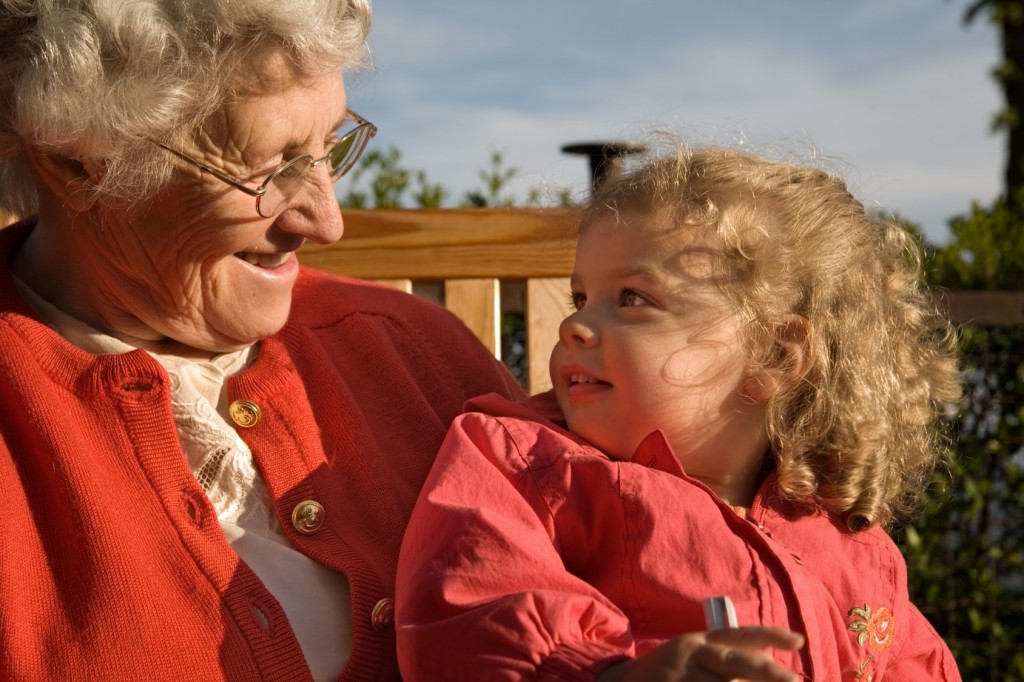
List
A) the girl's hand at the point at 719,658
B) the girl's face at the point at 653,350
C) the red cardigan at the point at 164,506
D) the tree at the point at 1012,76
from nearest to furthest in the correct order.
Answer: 1. the girl's hand at the point at 719,658
2. the red cardigan at the point at 164,506
3. the girl's face at the point at 653,350
4. the tree at the point at 1012,76

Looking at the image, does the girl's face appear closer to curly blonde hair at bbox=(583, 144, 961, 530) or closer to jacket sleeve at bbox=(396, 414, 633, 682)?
curly blonde hair at bbox=(583, 144, 961, 530)

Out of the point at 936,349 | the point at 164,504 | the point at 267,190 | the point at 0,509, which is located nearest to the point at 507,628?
the point at 164,504

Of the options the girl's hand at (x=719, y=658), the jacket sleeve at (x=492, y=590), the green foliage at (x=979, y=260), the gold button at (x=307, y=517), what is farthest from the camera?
the green foliage at (x=979, y=260)

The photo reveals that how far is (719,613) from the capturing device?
159 cm

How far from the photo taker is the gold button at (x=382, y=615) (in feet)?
6.86

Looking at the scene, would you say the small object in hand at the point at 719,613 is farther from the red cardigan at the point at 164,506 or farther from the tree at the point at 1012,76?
the tree at the point at 1012,76

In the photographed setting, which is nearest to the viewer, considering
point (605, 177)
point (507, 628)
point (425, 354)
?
point (507, 628)

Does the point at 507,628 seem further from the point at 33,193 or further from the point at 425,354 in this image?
the point at 33,193

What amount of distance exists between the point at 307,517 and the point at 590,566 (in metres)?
0.55

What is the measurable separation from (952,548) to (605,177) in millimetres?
3485

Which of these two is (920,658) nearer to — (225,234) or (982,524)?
(225,234)

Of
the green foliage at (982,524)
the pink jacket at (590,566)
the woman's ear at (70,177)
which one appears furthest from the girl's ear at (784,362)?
the green foliage at (982,524)

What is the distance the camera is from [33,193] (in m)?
2.47

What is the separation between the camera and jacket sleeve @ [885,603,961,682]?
7.35 feet
